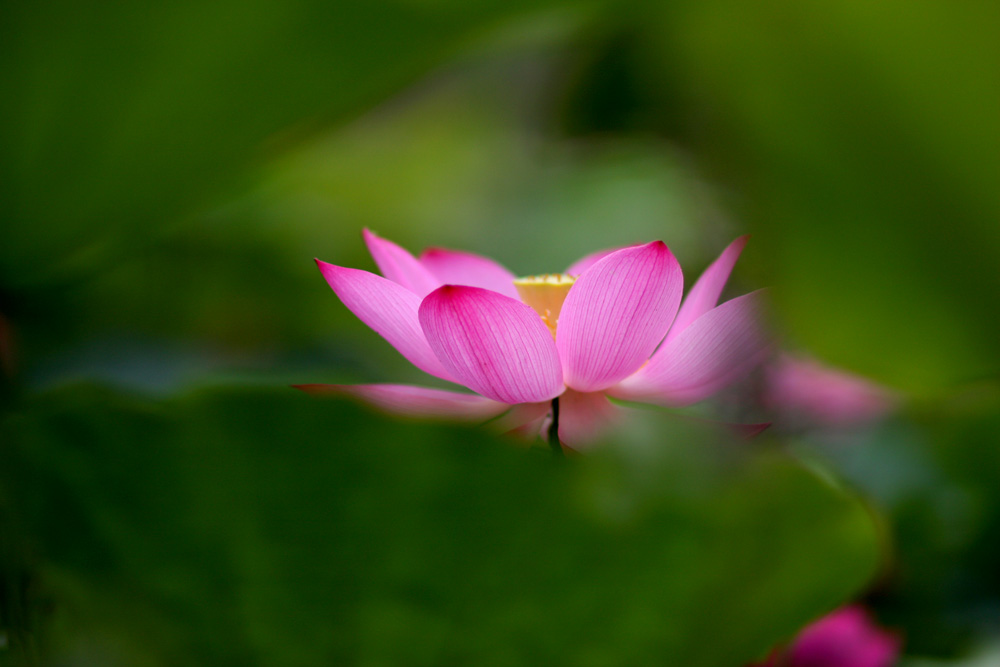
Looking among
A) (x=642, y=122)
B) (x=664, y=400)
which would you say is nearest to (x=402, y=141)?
(x=642, y=122)

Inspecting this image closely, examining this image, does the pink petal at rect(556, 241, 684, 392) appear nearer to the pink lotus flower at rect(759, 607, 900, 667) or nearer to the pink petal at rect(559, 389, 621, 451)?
the pink petal at rect(559, 389, 621, 451)

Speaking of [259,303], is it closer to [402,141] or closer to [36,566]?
[36,566]

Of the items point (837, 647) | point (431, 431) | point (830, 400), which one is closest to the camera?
point (431, 431)

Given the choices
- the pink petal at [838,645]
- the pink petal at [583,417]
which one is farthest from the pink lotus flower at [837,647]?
the pink petal at [583,417]

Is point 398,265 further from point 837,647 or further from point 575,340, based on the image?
point 837,647

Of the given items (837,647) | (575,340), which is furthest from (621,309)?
(837,647)

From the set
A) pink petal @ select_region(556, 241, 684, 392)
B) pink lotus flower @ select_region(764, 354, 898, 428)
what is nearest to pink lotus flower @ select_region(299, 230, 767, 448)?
pink petal @ select_region(556, 241, 684, 392)
